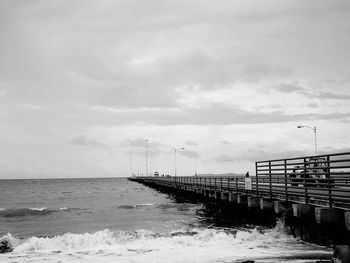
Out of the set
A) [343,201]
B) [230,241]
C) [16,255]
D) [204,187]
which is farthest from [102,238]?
[204,187]

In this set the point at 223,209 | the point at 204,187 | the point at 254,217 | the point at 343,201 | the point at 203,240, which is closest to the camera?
the point at 343,201

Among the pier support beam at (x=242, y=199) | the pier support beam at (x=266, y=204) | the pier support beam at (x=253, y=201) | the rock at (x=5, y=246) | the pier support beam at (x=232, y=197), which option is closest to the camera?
the pier support beam at (x=266, y=204)

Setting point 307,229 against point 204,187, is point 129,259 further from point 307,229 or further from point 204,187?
point 204,187

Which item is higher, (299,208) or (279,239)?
(299,208)

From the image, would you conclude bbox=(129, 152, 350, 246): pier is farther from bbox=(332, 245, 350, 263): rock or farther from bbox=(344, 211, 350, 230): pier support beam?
bbox=(332, 245, 350, 263): rock

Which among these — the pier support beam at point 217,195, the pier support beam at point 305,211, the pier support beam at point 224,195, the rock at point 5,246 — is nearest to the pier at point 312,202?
the pier support beam at point 305,211

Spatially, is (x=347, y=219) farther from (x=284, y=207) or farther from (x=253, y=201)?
(x=253, y=201)

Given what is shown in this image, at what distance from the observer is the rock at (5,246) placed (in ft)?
52.9

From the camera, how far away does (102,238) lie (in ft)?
57.4

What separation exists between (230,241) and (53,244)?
8.05 m

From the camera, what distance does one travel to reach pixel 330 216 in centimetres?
955

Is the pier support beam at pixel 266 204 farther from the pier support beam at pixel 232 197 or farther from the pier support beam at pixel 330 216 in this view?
the pier support beam at pixel 232 197

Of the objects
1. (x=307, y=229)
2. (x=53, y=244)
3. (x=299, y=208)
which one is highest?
(x=299, y=208)

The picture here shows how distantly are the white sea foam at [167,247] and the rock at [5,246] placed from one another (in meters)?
0.33
